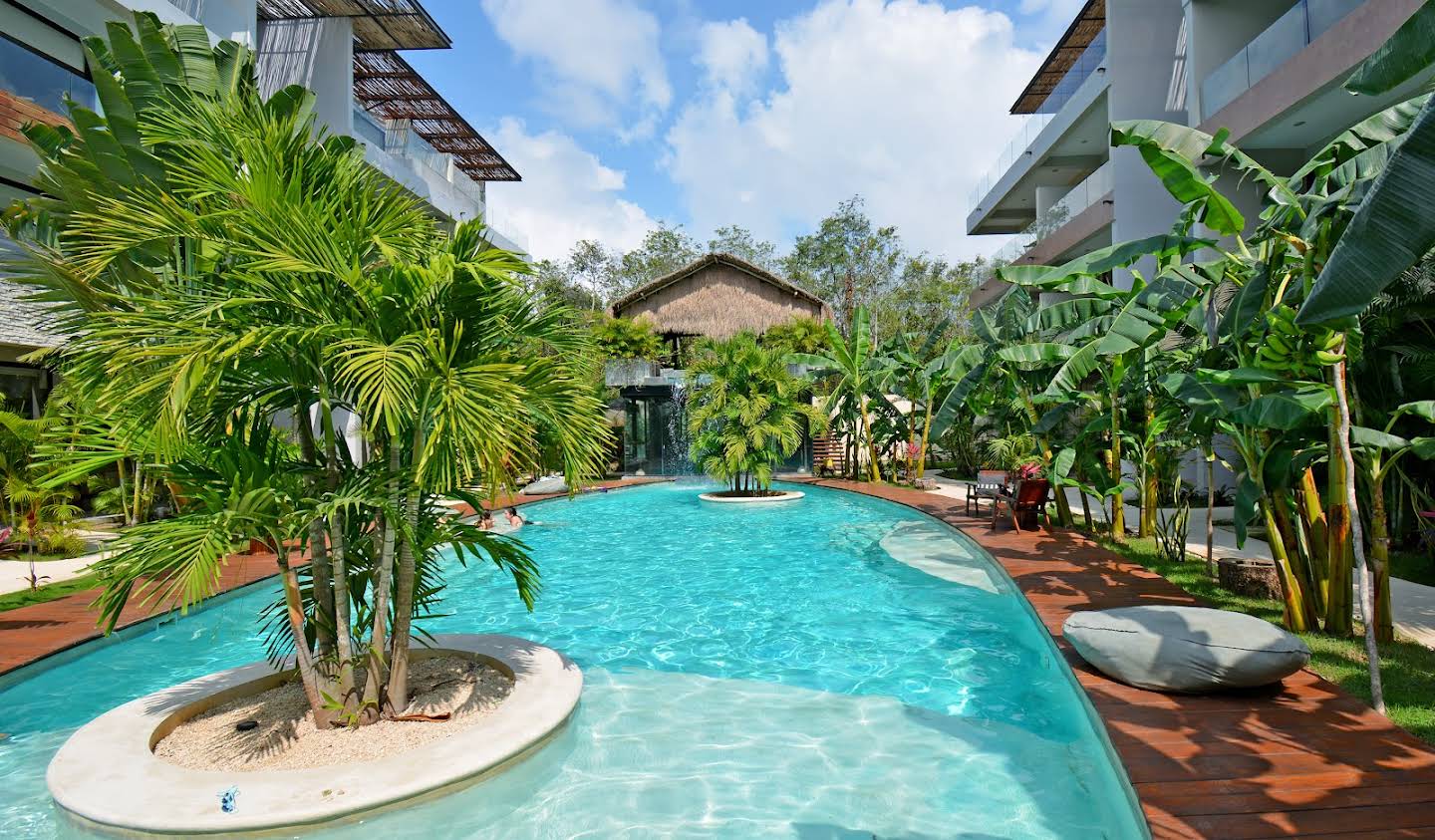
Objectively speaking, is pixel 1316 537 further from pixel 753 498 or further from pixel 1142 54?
pixel 1142 54

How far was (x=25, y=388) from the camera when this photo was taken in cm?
1518

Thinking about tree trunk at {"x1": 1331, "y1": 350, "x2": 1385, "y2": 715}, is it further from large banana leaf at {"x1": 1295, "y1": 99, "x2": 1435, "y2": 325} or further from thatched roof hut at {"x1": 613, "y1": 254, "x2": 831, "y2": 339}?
thatched roof hut at {"x1": 613, "y1": 254, "x2": 831, "y2": 339}

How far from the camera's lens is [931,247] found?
4869 cm

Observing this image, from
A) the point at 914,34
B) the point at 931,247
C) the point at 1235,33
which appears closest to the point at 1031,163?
the point at 914,34

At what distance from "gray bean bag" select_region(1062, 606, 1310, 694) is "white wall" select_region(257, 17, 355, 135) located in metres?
20.7

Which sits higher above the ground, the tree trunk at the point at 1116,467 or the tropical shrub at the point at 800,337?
the tropical shrub at the point at 800,337

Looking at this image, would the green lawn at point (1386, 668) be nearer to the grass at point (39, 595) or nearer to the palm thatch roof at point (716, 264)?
the grass at point (39, 595)

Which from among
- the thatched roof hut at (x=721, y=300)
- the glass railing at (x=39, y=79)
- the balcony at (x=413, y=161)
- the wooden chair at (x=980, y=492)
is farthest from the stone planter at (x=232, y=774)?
the thatched roof hut at (x=721, y=300)

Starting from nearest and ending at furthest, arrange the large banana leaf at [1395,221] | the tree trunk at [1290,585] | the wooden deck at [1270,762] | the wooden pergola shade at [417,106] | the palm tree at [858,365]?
the large banana leaf at [1395,221], the wooden deck at [1270,762], the tree trunk at [1290,585], the palm tree at [858,365], the wooden pergola shade at [417,106]

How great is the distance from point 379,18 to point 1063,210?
64.7 ft

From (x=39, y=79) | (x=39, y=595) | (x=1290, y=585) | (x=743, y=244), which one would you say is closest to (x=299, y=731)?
(x=39, y=595)

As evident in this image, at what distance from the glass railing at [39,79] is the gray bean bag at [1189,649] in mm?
15116

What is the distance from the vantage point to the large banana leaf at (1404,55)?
108 inches

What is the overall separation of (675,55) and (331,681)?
99.5 ft
